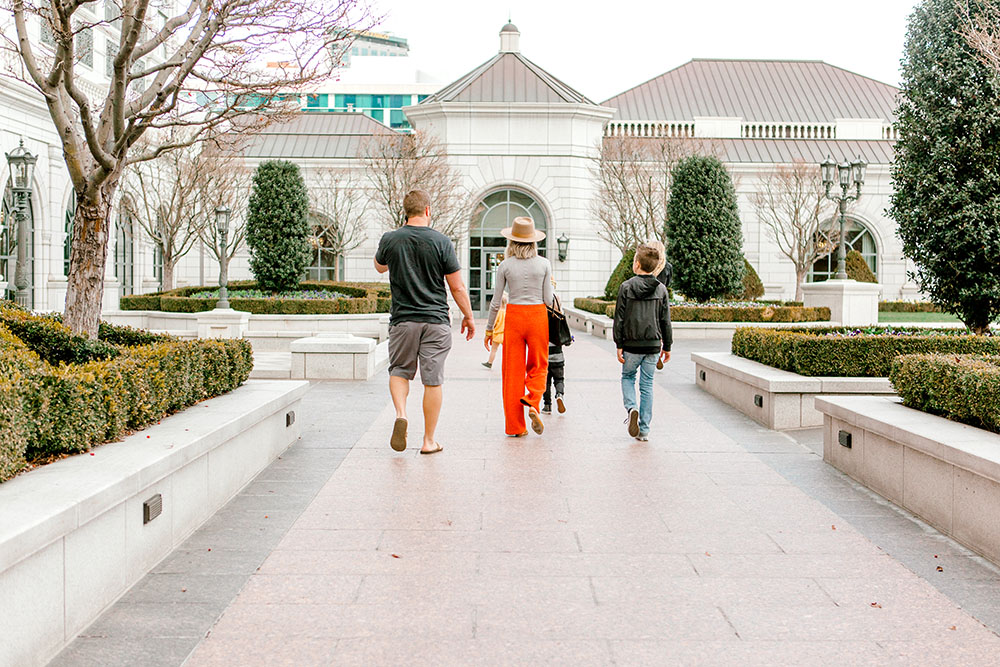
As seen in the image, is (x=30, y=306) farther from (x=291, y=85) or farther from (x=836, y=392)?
(x=836, y=392)

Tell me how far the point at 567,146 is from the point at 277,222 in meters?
15.3

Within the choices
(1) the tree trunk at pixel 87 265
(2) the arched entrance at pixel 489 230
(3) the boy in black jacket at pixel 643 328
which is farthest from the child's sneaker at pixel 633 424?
(2) the arched entrance at pixel 489 230

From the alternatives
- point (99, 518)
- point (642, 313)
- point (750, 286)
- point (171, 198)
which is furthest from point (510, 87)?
point (99, 518)

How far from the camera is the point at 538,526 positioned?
19.3 ft


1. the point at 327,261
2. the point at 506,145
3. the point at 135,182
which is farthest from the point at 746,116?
the point at 135,182

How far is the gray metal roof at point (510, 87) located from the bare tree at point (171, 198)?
10.3 metres

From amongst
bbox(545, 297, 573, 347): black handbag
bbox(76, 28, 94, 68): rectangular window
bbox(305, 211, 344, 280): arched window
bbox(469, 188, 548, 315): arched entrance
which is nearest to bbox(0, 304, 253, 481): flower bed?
bbox(545, 297, 573, 347): black handbag

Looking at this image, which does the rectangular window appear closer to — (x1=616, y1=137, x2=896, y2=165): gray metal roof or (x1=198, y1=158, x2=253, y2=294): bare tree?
(x1=198, y1=158, x2=253, y2=294): bare tree

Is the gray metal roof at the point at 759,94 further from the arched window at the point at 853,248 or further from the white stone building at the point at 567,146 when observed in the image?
the arched window at the point at 853,248

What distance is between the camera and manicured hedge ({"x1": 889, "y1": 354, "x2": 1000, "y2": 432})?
6266 mm

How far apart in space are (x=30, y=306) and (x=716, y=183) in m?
18.1

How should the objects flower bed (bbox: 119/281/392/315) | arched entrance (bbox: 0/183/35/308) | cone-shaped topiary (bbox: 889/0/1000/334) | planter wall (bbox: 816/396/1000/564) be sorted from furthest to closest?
arched entrance (bbox: 0/183/35/308), flower bed (bbox: 119/281/392/315), cone-shaped topiary (bbox: 889/0/1000/334), planter wall (bbox: 816/396/1000/564)

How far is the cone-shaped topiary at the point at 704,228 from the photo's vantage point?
85.4 feet

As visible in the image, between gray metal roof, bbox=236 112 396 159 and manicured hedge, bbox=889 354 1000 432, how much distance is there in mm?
33199
